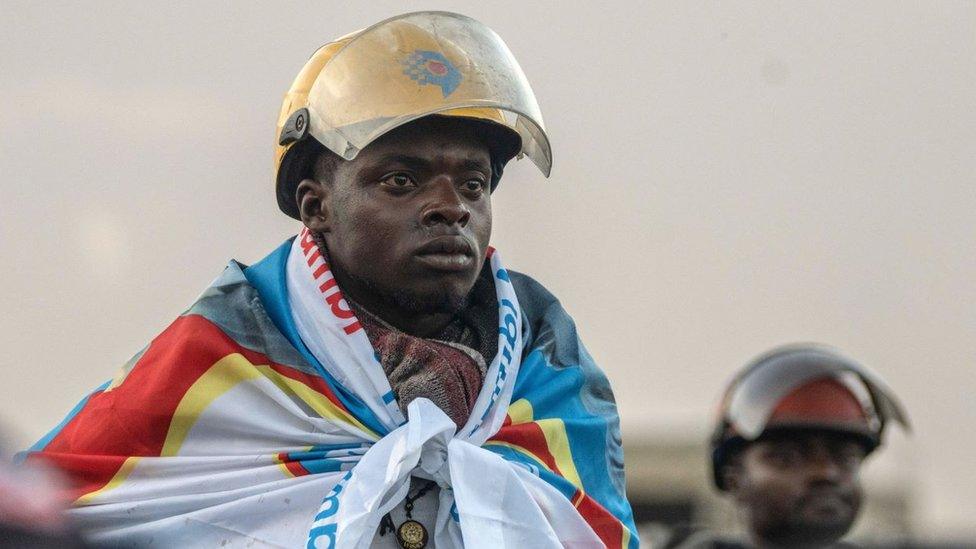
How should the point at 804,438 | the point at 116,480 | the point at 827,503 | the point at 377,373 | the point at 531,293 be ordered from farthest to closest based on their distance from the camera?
the point at 531,293, the point at 804,438, the point at 827,503, the point at 377,373, the point at 116,480

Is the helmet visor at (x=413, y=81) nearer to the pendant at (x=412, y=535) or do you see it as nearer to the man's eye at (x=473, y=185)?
the man's eye at (x=473, y=185)

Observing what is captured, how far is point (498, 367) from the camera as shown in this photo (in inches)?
142

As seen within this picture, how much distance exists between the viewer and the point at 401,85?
3.54 m

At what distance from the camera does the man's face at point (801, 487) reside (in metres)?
3.58

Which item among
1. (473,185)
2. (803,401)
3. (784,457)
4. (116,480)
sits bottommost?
(116,480)

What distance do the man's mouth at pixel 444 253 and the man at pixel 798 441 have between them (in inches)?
30.5

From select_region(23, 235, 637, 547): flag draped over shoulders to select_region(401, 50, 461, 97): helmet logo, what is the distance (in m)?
0.52

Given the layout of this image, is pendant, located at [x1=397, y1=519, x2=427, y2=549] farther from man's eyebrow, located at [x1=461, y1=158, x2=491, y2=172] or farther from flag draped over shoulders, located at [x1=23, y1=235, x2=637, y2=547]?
man's eyebrow, located at [x1=461, y1=158, x2=491, y2=172]

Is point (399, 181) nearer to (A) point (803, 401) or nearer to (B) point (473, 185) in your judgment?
(B) point (473, 185)

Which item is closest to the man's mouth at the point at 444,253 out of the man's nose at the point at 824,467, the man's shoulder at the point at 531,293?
the man's shoulder at the point at 531,293

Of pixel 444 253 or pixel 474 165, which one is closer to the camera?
pixel 444 253

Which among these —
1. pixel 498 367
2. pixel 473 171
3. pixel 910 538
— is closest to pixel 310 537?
pixel 498 367

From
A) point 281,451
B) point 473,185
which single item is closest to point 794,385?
point 473,185

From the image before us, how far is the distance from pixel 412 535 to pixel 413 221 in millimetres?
639
